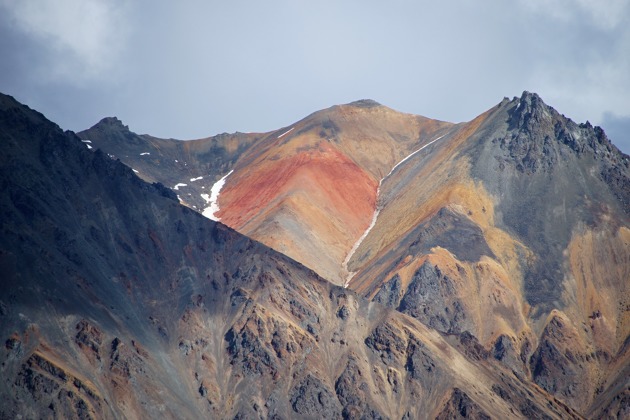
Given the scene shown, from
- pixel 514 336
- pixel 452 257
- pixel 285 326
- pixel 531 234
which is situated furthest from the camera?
pixel 531 234

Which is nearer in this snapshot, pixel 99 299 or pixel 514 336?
pixel 99 299

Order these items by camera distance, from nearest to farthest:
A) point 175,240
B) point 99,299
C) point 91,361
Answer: point 91,361, point 99,299, point 175,240

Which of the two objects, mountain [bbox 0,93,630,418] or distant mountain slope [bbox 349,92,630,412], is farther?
distant mountain slope [bbox 349,92,630,412]

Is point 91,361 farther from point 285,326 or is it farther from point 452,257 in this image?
point 452,257

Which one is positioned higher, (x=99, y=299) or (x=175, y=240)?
(x=175, y=240)

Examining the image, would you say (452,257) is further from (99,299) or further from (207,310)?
Answer: (99,299)

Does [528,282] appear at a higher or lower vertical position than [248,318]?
higher

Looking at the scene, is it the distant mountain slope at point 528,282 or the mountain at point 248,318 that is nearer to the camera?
the mountain at point 248,318

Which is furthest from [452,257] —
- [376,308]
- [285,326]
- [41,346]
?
[41,346]

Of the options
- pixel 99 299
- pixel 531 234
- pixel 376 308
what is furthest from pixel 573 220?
pixel 99 299

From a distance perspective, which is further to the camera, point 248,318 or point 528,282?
point 528,282

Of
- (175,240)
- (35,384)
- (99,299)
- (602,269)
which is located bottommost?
(35,384)
